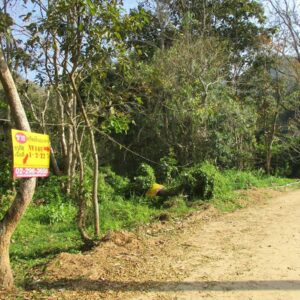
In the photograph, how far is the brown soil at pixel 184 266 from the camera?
15.8 ft

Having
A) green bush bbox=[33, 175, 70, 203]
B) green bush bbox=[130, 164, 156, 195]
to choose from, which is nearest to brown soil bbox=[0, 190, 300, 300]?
green bush bbox=[130, 164, 156, 195]

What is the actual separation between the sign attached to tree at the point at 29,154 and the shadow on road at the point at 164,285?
144 cm

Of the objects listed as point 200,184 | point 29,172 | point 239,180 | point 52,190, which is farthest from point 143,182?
point 29,172

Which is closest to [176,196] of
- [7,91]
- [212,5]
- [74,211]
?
[74,211]

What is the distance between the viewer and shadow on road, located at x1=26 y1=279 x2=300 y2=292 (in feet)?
16.0

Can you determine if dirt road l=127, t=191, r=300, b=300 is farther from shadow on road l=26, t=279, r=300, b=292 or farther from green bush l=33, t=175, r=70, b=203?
green bush l=33, t=175, r=70, b=203

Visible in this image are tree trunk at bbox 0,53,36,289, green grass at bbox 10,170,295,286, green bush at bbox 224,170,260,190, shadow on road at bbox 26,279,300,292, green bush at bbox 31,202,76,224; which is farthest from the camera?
green bush at bbox 224,170,260,190

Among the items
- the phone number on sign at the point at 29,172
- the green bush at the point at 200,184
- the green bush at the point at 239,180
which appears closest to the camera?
the phone number on sign at the point at 29,172

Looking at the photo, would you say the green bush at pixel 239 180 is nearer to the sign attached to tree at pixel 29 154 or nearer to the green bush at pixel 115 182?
the green bush at pixel 115 182

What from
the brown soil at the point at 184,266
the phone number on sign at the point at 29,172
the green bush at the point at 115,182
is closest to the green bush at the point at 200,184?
the green bush at the point at 115,182

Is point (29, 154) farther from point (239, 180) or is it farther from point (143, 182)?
point (239, 180)

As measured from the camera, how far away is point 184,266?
5793 mm

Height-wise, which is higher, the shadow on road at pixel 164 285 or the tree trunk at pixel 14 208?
the tree trunk at pixel 14 208

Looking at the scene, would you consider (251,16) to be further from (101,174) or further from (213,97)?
(101,174)
